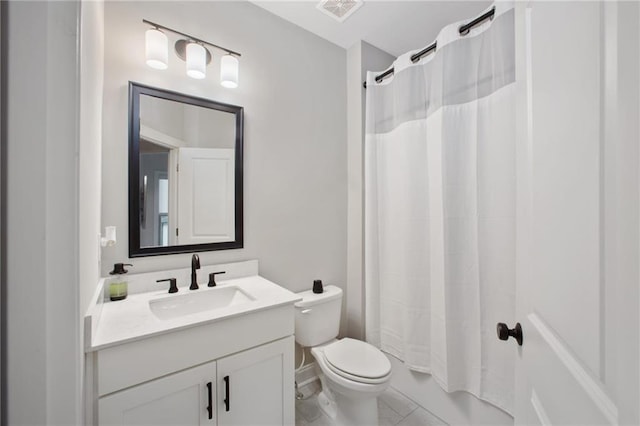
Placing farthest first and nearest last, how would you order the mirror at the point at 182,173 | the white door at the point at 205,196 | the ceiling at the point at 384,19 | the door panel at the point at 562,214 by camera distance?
the ceiling at the point at 384,19, the white door at the point at 205,196, the mirror at the point at 182,173, the door panel at the point at 562,214

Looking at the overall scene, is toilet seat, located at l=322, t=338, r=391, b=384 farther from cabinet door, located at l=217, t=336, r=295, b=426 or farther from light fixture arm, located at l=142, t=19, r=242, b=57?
light fixture arm, located at l=142, t=19, r=242, b=57

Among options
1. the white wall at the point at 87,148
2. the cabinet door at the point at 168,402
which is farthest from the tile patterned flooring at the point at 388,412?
the white wall at the point at 87,148

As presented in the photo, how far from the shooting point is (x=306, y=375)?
191 centimetres

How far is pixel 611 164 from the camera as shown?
1.28 feet

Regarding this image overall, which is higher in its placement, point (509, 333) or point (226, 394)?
point (509, 333)

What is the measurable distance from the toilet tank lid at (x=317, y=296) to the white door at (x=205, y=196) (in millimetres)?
576

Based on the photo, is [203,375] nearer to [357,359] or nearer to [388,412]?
[357,359]

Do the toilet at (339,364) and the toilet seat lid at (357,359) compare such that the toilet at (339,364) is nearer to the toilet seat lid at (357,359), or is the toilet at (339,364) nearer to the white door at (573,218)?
the toilet seat lid at (357,359)

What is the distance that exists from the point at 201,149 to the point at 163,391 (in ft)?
3.87

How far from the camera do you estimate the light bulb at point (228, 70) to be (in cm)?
155

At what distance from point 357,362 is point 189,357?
88cm

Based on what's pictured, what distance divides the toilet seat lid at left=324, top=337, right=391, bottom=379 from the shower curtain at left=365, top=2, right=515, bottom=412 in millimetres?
290

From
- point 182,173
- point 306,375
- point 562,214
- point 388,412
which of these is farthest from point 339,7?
point 388,412

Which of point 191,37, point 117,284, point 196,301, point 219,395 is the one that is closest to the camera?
point 219,395
